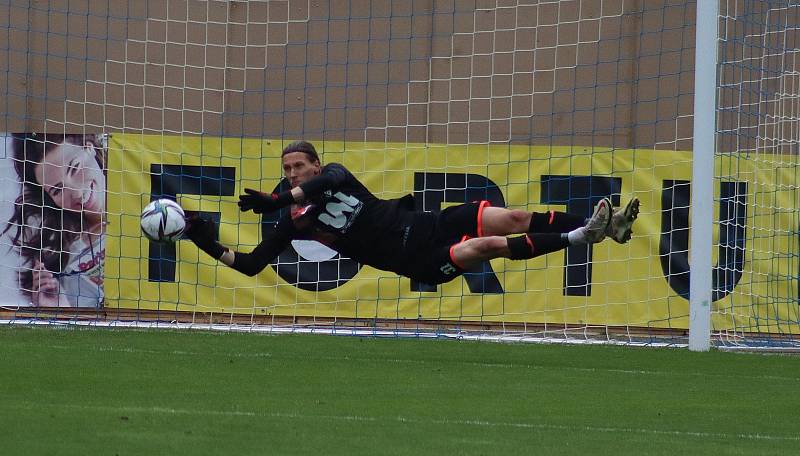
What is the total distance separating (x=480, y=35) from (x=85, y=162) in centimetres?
446

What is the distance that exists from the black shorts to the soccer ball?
6.14 ft

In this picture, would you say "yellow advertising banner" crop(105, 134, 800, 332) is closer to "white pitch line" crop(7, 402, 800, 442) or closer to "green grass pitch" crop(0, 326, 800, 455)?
"green grass pitch" crop(0, 326, 800, 455)

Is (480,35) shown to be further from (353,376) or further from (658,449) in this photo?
(658,449)

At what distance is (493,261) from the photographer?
14266mm

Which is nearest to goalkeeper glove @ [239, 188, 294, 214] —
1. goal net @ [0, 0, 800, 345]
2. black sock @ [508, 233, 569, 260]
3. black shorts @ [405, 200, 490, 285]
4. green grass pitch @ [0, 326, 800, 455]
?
green grass pitch @ [0, 326, 800, 455]

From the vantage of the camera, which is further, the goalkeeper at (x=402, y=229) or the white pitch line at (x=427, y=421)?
the goalkeeper at (x=402, y=229)

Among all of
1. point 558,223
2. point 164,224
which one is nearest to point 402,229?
point 558,223

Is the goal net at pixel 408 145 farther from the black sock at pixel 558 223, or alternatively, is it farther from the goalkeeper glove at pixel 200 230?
the goalkeeper glove at pixel 200 230

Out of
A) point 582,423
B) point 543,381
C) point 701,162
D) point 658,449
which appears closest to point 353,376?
point 543,381

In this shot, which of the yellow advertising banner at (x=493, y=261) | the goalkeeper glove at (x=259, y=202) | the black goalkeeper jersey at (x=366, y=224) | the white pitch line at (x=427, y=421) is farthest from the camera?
the yellow advertising banner at (x=493, y=261)

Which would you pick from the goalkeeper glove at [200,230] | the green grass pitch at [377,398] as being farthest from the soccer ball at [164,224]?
the green grass pitch at [377,398]

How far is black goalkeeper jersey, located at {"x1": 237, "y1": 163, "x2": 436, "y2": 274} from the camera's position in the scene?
1104cm

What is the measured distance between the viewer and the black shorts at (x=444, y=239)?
10805mm

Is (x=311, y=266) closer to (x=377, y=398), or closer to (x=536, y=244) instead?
(x=536, y=244)
